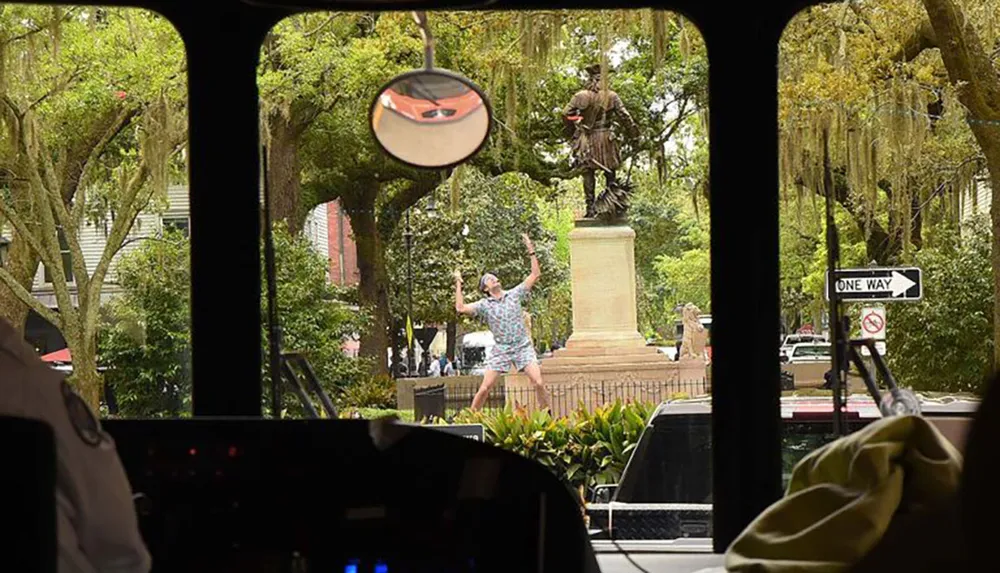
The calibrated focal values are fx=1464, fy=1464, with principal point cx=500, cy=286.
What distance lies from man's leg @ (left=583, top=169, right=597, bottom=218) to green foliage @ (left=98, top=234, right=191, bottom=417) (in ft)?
8.82

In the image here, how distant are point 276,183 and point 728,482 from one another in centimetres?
760

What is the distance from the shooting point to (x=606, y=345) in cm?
1113

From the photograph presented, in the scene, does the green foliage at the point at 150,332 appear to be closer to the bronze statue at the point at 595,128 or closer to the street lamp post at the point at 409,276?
the street lamp post at the point at 409,276

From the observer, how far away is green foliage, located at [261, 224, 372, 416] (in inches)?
394

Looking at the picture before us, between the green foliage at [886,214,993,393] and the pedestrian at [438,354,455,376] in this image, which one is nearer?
the green foliage at [886,214,993,393]

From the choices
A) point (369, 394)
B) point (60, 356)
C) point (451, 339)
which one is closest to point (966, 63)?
point (369, 394)

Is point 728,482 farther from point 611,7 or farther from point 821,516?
point 821,516

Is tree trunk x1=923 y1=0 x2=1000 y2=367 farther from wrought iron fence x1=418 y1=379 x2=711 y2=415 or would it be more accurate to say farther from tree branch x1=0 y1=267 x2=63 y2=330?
tree branch x1=0 y1=267 x2=63 y2=330

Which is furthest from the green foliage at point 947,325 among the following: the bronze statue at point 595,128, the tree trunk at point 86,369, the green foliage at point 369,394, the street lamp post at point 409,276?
the tree trunk at point 86,369

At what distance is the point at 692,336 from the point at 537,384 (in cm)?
202

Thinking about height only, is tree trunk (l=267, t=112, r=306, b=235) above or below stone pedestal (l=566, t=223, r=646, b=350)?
above

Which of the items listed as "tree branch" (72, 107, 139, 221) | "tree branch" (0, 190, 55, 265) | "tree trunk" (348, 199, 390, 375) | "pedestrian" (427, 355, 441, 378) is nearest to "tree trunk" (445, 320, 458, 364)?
"pedestrian" (427, 355, 441, 378)

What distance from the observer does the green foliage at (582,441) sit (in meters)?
6.77

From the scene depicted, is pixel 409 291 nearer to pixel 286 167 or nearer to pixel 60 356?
pixel 286 167
